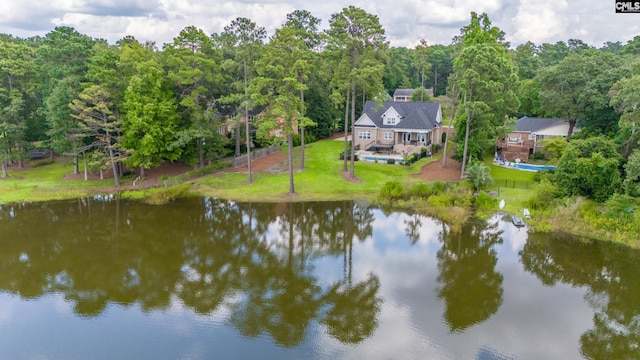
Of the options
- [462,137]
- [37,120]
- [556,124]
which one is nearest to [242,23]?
[462,137]

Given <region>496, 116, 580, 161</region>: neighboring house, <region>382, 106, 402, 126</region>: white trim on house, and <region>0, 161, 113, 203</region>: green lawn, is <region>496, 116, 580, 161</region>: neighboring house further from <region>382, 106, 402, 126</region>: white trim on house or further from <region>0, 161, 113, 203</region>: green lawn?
<region>0, 161, 113, 203</region>: green lawn

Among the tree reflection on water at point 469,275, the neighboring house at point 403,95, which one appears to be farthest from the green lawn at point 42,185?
the neighboring house at point 403,95

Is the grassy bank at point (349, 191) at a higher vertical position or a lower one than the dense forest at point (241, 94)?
lower

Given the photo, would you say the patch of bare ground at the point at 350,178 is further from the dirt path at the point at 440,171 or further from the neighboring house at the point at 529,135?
the neighboring house at the point at 529,135

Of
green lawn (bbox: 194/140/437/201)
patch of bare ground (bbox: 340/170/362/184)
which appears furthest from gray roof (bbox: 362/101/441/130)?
patch of bare ground (bbox: 340/170/362/184)

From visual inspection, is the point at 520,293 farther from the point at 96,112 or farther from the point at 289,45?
the point at 96,112

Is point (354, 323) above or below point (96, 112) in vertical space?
below
